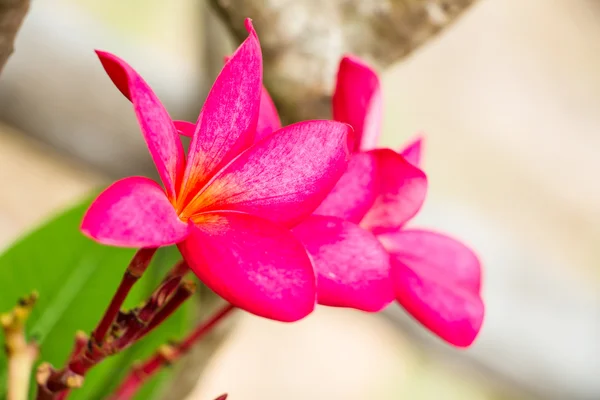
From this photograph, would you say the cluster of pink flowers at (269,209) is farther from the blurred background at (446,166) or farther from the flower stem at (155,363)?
the blurred background at (446,166)

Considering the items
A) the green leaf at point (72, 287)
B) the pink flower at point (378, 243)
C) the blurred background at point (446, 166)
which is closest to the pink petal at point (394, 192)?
the pink flower at point (378, 243)

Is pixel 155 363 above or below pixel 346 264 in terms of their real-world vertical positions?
below

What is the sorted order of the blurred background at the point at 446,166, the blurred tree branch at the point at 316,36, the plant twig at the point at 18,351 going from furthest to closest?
1. the blurred background at the point at 446,166
2. the blurred tree branch at the point at 316,36
3. the plant twig at the point at 18,351

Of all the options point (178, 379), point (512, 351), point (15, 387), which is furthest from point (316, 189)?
point (512, 351)

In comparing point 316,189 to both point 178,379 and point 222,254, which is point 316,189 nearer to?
point 222,254

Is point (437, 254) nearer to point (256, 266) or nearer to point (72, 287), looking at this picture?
point (256, 266)

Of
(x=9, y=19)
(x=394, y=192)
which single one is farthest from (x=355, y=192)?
(x=9, y=19)
